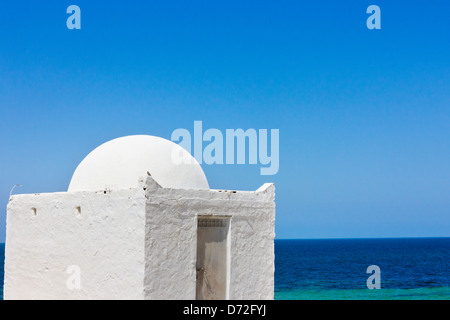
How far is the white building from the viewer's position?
911 cm

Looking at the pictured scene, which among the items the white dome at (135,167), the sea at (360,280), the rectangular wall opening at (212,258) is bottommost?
the sea at (360,280)

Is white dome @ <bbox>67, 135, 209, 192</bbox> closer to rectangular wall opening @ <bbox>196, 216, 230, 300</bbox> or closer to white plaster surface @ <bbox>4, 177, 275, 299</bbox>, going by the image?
white plaster surface @ <bbox>4, 177, 275, 299</bbox>

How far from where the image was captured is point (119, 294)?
364 inches

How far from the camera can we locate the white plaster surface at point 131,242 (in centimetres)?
905

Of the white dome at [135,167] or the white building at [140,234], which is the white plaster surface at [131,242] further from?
the white dome at [135,167]

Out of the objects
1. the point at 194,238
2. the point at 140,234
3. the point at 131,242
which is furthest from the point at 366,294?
the point at 140,234

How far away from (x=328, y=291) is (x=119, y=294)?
37542 mm

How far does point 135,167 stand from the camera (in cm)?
1015

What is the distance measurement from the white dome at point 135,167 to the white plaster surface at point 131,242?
544 mm

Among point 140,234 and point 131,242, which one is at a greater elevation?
point 140,234

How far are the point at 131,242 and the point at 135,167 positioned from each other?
5.53 feet

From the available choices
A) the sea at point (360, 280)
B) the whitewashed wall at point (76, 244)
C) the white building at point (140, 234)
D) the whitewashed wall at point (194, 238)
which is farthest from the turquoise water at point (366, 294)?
the whitewashed wall at point (76, 244)

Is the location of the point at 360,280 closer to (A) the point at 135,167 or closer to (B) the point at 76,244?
(A) the point at 135,167
